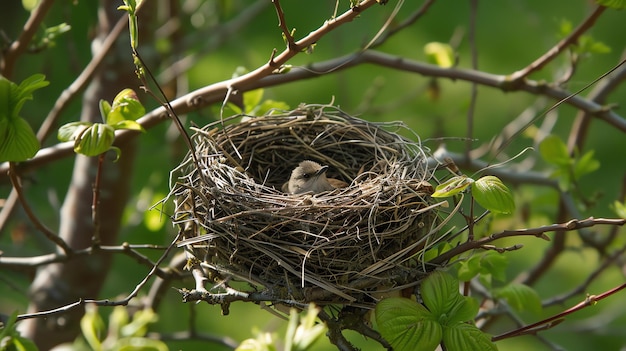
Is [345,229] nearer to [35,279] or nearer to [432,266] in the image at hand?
[432,266]

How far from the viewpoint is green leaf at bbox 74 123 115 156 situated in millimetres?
2697

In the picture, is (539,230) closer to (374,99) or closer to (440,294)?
(440,294)

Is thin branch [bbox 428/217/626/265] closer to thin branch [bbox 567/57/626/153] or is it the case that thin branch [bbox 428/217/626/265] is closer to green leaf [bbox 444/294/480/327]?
green leaf [bbox 444/294/480/327]

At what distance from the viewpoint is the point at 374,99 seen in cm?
803

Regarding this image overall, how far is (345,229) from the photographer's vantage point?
2977 mm

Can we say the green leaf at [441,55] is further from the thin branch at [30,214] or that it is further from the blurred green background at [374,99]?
the thin branch at [30,214]

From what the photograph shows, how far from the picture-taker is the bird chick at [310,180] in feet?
12.4

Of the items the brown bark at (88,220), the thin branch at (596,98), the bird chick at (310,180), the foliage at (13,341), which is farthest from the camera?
the thin branch at (596,98)

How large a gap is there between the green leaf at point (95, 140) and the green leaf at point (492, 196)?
4.40 ft

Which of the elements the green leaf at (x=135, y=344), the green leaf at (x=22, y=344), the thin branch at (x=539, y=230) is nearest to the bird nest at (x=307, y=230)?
the thin branch at (x=539, y=230)

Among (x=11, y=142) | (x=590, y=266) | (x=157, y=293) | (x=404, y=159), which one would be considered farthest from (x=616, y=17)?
(x=11, y=142)

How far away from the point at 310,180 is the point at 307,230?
89 centimetres

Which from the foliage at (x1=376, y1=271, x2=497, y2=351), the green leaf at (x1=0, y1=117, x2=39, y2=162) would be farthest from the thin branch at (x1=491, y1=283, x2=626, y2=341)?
the green leaf at (x1=0, y1=117, x2=39, y2=162)

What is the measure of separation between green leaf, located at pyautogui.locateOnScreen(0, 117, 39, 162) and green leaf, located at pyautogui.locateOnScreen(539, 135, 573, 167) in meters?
2.56
